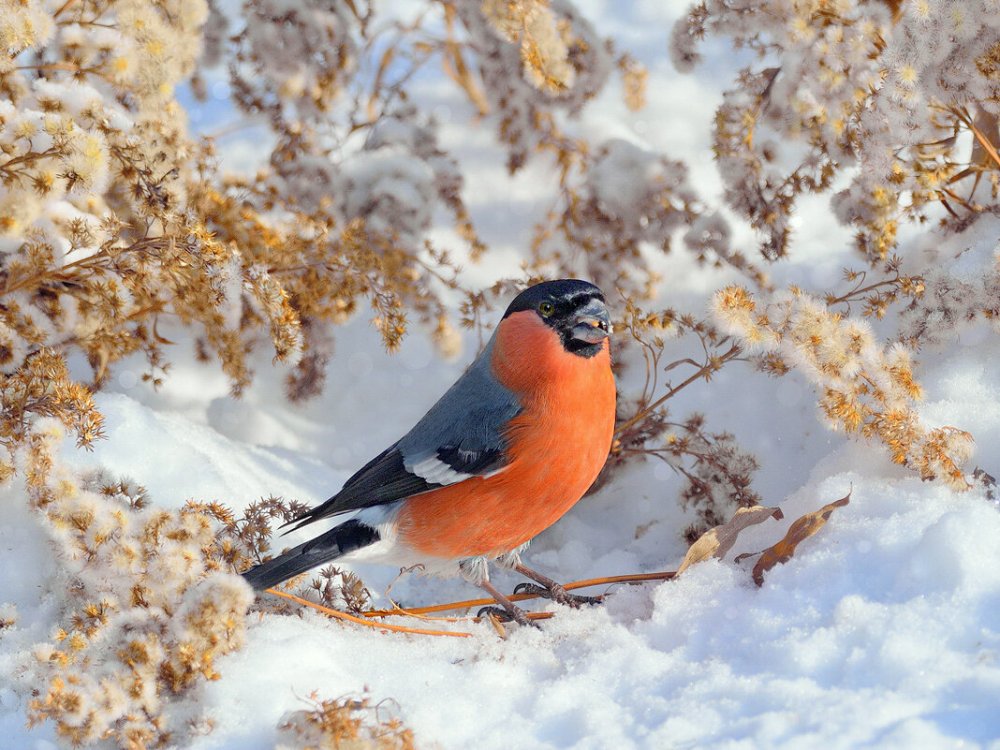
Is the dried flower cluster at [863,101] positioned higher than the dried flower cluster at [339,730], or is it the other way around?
the dried flower cluster at [863,101]

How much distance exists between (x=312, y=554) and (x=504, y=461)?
0.58m

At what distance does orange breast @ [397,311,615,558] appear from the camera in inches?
109

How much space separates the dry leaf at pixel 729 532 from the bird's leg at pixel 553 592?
41 centimetres

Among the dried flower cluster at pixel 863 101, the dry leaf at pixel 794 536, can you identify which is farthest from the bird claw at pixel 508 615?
the dried flower cluster at pixel 863 101

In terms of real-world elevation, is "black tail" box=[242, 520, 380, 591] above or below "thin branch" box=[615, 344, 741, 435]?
below

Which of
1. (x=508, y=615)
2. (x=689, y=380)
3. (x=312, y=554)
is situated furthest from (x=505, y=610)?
(x=689, y=380)

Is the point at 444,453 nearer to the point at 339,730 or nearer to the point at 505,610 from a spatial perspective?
the point at 505,610

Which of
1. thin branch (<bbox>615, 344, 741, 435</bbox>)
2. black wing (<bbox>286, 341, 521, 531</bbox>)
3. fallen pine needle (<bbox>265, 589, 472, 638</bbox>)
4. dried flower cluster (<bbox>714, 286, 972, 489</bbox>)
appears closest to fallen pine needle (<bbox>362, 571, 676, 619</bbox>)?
fallen pine needle (<bbox>265, 589, 472, 638</bbox>)

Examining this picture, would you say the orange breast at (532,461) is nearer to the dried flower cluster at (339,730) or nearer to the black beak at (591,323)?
the black beak at (591,323)

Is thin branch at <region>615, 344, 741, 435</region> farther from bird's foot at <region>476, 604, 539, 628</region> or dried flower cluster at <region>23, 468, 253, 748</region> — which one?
dried flower cluster at <region>23, 468, 253, 748</region>

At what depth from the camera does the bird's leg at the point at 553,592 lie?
3006mm

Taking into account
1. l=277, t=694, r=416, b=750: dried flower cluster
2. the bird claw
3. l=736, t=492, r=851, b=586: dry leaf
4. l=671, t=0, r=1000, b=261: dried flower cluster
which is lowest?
l=277, t=694, r=416, b=750: dried flower cluster

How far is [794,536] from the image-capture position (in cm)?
254

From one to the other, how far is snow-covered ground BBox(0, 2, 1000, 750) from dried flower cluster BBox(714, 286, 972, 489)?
12 centimetres
